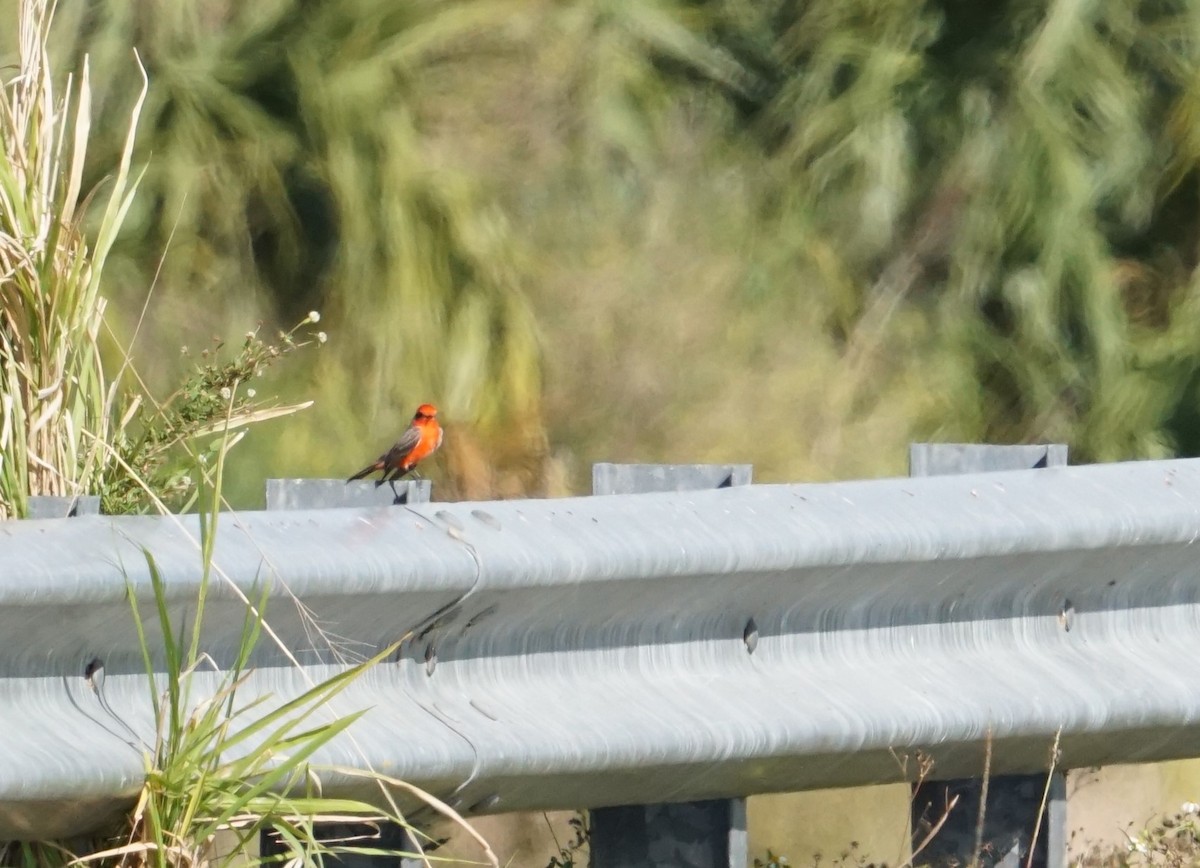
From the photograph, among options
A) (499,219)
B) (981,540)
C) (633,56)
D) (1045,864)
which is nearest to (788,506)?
(981,540)

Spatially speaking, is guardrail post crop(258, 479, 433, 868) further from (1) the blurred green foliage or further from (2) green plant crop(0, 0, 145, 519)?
(1) the blurred green foliage

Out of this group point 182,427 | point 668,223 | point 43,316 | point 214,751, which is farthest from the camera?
point 668,223

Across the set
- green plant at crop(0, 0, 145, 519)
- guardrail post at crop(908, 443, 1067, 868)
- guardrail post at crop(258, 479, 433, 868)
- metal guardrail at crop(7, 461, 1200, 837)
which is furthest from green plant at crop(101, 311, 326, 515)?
guardrail post at crop(908, 443, 1067, 868)

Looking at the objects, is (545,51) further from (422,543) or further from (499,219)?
(422,543)

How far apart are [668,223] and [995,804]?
2103 mm

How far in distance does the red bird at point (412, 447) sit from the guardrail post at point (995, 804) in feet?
4.99

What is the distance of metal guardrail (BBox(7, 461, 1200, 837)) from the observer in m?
2.74

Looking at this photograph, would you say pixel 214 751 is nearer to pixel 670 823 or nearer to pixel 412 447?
pixel 670 823

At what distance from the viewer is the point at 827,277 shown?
18.1ft

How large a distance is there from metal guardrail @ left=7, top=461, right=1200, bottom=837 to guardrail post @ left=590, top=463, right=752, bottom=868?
0.46ft

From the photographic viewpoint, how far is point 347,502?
3311 mm

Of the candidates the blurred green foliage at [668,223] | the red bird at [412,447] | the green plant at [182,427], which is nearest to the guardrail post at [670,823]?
the green plant at [182,427]

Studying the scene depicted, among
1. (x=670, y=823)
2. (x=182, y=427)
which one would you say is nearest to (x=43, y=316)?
(x=182, y=427)

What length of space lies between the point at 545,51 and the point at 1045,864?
108 inches
